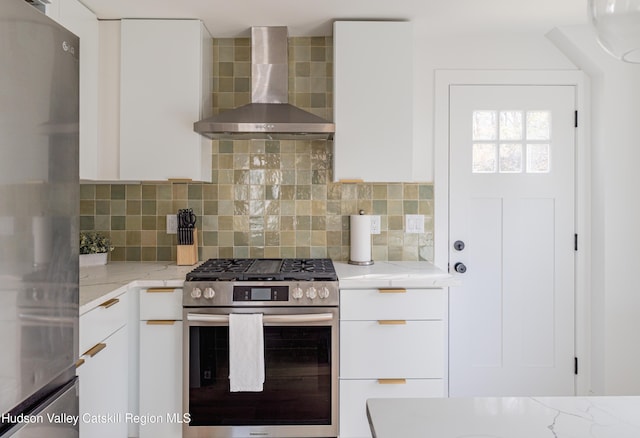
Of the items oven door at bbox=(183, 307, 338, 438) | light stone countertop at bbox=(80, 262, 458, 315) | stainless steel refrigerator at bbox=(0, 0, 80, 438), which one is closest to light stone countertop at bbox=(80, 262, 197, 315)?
light stone countertop at bbox=(80, 262, 458, 315)

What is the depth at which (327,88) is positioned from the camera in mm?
2816

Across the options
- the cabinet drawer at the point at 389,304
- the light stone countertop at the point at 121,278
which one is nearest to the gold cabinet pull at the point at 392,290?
the cabinet drawer at the point at 389,304

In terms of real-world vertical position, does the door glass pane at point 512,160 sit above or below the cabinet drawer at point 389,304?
above

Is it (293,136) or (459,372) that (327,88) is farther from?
(459,372)

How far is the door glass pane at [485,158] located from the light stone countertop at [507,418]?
6.42 ft

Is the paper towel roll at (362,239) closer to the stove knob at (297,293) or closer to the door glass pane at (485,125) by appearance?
the stove knob at (297,293)

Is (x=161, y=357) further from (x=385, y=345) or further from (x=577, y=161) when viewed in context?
(x=577, y=161)

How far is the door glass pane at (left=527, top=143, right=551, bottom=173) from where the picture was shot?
275 centimetres

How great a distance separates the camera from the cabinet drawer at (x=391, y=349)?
7.25 ft

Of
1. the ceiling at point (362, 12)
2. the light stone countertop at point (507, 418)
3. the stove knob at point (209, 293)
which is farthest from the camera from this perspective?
the ceiling at point (362, 12)

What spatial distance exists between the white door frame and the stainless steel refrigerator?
208 centimetres

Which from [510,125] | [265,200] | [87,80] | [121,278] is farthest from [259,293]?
[510,125]

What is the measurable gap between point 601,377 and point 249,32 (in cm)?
301

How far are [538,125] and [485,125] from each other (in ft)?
1.09
